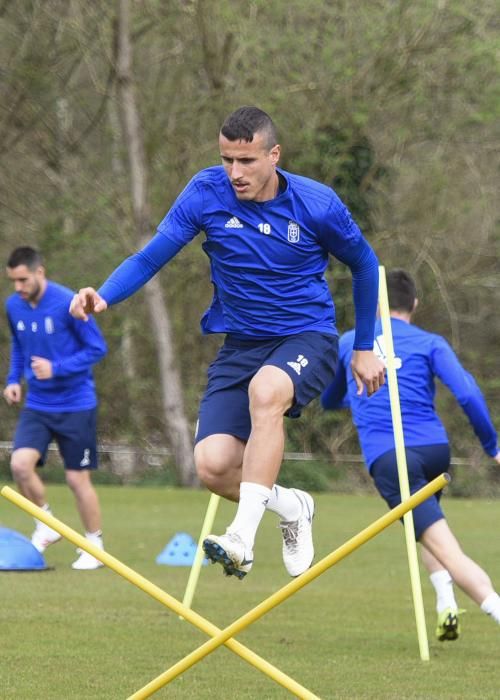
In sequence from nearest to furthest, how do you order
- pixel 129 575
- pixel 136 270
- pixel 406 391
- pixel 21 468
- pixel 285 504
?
pixel 129 575, pixel 136 270, pixel 285 504, pixel 406 391, pixel 21 468

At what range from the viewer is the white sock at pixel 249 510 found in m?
5.42

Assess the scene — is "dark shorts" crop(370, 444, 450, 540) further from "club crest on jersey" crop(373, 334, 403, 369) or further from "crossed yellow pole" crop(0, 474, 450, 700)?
"crossed yellow pole" crop(0, 474, 450, 700)

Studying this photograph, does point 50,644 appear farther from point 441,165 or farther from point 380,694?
point 441,165

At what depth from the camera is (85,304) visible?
5.29 meters

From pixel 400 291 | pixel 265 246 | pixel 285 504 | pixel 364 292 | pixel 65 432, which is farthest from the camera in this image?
pixel 65 432

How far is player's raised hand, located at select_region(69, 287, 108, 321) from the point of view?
5.25 m

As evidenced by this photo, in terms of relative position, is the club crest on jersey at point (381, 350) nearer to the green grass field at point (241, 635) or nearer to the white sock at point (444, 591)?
the white sock at point (444, 591)

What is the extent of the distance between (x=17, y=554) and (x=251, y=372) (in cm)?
540

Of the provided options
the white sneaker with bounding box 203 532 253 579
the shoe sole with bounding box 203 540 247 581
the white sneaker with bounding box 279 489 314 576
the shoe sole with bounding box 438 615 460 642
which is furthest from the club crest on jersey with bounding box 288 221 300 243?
the shoe sole with bounding box 438 615 460 642

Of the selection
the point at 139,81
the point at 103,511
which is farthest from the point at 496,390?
the point at 103,511

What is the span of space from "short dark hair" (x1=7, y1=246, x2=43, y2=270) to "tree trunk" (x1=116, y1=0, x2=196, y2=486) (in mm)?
11852

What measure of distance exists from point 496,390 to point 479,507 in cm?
816

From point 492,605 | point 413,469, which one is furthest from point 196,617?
point 413,469

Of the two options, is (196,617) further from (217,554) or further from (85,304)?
(85,304)
